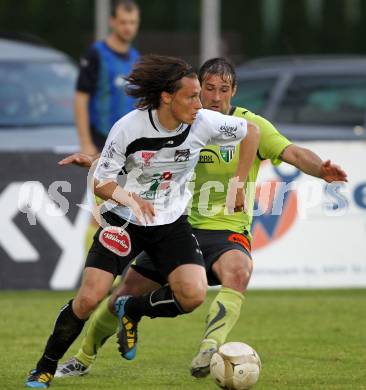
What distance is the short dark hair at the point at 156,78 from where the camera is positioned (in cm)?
778

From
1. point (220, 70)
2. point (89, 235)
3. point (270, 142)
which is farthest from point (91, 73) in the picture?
point (270, 142)

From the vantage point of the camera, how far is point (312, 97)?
15773 millimetres

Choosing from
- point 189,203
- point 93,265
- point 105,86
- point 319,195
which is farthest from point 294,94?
point 93,265

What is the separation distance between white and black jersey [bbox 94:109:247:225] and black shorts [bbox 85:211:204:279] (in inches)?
2.3

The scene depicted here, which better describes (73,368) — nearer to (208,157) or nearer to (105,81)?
(208,157)

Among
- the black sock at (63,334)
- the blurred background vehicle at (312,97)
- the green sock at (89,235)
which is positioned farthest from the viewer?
the blurred background vehicle at (312,97)

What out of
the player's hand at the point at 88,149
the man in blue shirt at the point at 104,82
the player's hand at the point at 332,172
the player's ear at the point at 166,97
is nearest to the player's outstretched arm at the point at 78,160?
the player's ear at the point at 166,97

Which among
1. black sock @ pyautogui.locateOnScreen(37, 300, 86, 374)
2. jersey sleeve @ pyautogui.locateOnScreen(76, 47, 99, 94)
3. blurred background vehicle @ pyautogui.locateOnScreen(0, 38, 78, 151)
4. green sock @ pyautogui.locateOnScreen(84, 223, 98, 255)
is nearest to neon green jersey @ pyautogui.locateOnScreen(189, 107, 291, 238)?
black sock @ pyautogui.locateOnScreen(37, 300, 86, 374)

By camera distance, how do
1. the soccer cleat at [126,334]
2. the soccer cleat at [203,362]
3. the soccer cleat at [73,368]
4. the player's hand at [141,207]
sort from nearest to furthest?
the player's hand at [141,207]
the soccer cleat at [203,362]
the soccer cleat at [126,334]
the soccer cleat at [73,368]

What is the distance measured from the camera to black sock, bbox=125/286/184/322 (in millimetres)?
7822

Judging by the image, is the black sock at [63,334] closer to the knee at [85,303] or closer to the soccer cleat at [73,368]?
the knee at [85,303]

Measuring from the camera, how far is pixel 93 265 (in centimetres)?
773

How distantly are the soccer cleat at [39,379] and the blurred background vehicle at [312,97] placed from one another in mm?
8189

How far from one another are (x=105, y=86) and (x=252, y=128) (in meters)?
3.63
